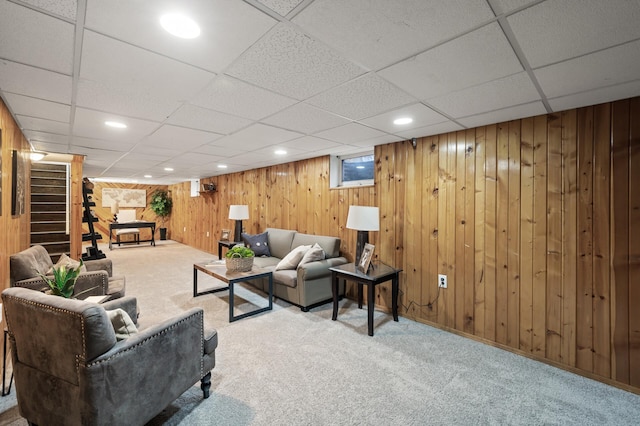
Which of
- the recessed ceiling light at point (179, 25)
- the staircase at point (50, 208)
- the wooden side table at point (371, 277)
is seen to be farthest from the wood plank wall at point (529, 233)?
the staircase at point (50, 208)

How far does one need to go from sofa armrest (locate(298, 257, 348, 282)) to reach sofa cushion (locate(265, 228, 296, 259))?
1.08 meters

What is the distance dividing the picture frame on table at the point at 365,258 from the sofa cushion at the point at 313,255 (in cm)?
64

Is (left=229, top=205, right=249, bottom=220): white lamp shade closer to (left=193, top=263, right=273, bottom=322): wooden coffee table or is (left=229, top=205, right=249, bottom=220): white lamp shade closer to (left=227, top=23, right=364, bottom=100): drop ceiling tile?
(left=193, top=263, right=273, bottom=322): wooden coffee table

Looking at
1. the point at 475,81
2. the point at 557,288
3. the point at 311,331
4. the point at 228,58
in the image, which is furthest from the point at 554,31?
the point at 311,331

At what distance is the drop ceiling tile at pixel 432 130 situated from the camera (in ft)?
8.89

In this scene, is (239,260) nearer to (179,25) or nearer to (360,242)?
(360,242)

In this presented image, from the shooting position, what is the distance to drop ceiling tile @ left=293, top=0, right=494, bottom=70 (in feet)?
3.66

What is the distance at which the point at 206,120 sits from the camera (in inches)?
101

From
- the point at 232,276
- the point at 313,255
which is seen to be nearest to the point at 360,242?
the point at 313,255

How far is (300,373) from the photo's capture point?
7.23 feet

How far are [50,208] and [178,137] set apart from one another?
3.42 m

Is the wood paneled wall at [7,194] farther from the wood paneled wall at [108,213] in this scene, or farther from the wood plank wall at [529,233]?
the wood paneled wall at [108,213]

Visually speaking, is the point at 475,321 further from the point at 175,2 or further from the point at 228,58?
the point at 175,2

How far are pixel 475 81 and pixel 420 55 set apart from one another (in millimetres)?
541
